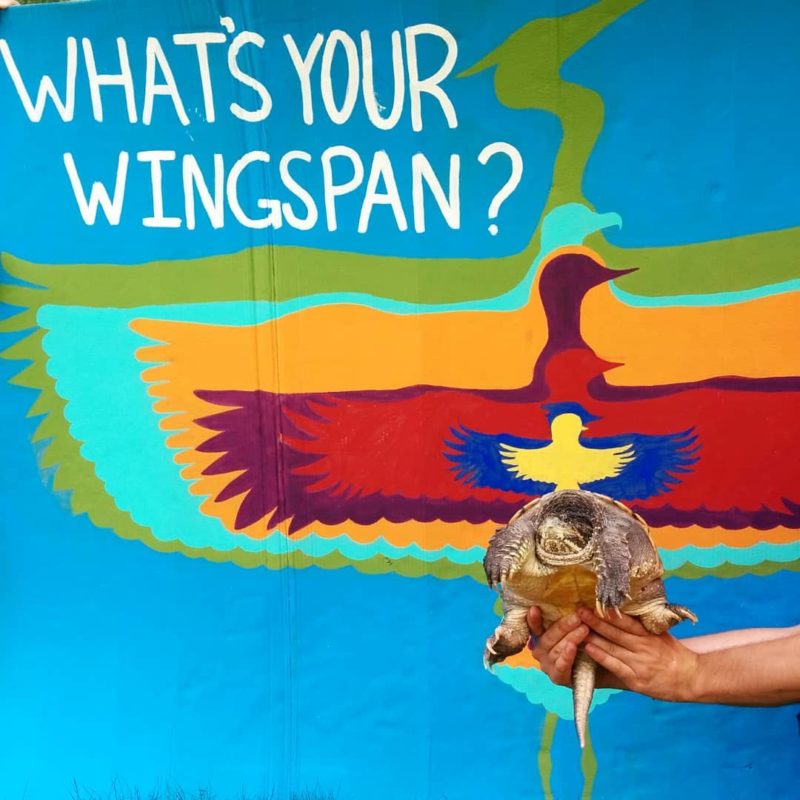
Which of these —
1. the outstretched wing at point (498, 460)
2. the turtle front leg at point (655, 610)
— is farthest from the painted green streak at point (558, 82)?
the turtle front leg at point (655, 610)

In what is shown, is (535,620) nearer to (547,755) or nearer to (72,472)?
(547,755)

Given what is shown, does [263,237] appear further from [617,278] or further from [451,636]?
[451,636]

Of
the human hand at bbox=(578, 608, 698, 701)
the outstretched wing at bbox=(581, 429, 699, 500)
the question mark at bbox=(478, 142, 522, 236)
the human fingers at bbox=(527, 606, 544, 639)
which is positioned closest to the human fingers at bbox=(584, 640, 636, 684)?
the human hand at bbox=(578, 608, 698, 701)

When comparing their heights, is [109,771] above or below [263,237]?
below

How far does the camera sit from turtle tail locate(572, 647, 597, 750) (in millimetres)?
1815

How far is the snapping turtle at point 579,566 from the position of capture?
174 centimetres

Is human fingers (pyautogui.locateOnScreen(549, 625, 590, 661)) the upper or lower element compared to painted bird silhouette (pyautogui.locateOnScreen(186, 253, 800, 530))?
lower

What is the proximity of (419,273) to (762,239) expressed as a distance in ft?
3.25

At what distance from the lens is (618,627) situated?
6.05 ft

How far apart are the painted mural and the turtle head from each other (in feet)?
2.87

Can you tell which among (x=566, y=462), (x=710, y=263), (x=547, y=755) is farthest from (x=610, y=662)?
(x=710, y=263)

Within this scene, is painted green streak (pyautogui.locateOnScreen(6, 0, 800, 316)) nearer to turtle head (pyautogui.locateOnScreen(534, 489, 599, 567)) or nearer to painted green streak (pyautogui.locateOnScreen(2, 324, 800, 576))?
painted green streak (pyautogui.locateOnScreen(2, 324, 800, 576))

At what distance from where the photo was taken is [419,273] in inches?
105

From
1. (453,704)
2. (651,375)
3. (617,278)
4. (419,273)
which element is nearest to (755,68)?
(617,278)
